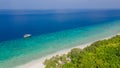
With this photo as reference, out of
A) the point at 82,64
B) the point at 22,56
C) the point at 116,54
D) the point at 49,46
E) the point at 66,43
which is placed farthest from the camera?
the point at 66,43

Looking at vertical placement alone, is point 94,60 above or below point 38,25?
above

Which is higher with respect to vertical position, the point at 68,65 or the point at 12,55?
the point at 68,65

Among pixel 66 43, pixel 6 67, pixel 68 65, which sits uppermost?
pixel 68 65

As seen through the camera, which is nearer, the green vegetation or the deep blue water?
the green vegetation

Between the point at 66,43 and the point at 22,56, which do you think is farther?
the point at 66,43

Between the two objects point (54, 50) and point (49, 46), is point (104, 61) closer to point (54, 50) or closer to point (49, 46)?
point (54, 50)

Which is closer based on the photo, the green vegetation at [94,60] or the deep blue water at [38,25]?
the green vegetation at [94,60]

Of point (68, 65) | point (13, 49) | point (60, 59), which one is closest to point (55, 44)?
point (13, 49)

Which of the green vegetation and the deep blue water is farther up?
the green vegetation

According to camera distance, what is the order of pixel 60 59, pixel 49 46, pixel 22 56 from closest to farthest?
pixel 60 59
pixel 22 56
pixel 49 46

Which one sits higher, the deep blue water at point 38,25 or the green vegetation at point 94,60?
the green vegetation at point 94,60

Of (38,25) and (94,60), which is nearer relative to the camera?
(94,60)
